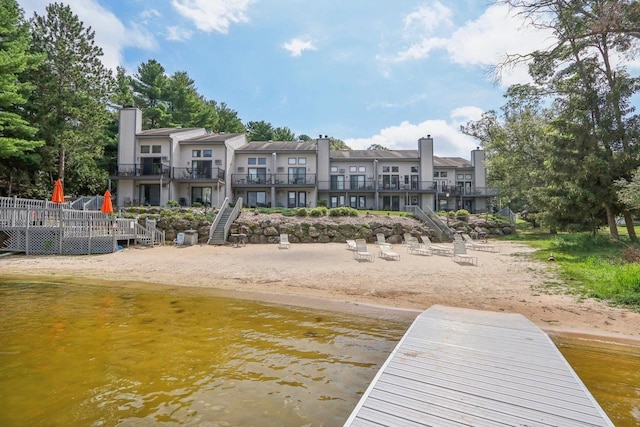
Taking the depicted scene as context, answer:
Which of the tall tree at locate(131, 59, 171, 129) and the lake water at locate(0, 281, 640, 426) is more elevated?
the tall tree at locate(131, 59, 171, 129)

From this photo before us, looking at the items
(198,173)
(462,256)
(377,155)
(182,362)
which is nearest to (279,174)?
(198,173)

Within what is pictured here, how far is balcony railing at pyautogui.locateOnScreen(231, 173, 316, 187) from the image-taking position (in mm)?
32688

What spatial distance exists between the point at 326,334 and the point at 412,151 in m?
36.7

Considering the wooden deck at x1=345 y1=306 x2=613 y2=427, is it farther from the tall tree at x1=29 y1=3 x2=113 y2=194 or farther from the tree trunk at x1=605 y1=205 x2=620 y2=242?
the tall tree at x1=29 y1=3 x2=113 y2=194

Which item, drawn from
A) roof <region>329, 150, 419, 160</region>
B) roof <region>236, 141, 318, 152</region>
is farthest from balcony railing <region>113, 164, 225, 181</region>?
roof <region>329, 150, 419, 160</region>

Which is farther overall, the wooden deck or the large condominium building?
the large condominium building

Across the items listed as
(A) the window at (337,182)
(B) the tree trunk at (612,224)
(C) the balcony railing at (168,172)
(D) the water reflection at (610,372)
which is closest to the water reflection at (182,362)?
(D) the water reflection at (610,372)

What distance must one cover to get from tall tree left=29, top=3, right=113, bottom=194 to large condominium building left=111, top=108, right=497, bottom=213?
142 inches

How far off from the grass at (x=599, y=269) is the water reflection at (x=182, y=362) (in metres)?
6.23

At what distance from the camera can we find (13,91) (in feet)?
67.7

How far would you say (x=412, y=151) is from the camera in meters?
39.9

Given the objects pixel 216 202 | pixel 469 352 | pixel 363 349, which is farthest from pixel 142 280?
pixel 216 202

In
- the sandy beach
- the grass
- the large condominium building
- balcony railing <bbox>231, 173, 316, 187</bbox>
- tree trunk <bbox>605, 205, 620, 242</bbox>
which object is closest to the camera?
the sandy beach

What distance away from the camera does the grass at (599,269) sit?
8.67m
